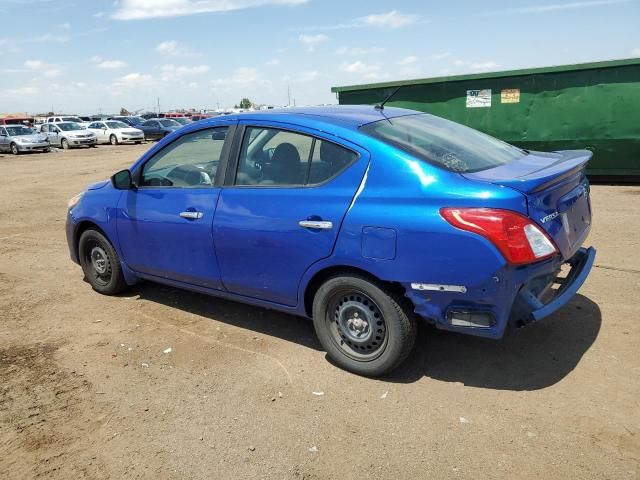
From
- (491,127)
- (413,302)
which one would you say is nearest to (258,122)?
(413,302)

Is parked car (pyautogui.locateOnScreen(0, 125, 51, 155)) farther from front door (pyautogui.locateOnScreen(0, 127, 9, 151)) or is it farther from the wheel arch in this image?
the wheel arch

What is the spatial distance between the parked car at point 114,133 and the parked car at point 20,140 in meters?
3.76

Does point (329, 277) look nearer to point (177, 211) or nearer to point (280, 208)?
point (280, 208)

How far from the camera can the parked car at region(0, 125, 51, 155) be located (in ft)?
90.2

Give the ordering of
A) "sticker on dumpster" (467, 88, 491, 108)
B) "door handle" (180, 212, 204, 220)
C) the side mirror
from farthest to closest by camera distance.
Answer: "sticker on dumpster" (467, 88, 491, 108), the side mirror, "door handle" (180, 212, 204, 220)

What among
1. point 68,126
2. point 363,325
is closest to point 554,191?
point 363,325

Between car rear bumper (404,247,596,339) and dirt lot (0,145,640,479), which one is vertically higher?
car rear bumper (404,247,596,339)

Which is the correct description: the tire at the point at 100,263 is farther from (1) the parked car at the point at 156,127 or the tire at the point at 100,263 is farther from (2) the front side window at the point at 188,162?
(1) the parked car at the point at 156,127

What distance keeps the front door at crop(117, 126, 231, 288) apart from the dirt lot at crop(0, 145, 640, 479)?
0.54 meters

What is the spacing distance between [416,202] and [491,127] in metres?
9.26

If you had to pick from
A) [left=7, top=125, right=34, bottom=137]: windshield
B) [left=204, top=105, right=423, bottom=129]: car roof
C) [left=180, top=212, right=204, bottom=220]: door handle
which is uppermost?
[left=7, top=125, right=34, bottom=137]: windshield

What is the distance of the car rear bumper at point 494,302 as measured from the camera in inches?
116

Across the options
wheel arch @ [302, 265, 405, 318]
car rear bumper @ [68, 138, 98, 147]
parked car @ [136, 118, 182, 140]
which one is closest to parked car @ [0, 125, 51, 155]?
car rear bumper @ [68, 138, 98, 147]

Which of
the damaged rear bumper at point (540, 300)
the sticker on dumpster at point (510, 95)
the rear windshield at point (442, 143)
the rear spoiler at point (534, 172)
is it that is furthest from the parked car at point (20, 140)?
the damaged rear bumper at point (540, 300)
